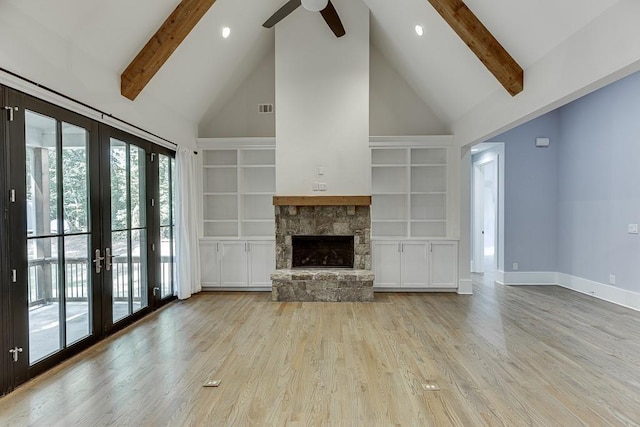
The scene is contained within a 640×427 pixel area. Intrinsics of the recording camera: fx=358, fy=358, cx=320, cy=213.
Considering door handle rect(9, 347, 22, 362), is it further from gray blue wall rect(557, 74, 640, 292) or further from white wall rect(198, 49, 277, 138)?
gray blue wall rect(557, 74, 640, 292)

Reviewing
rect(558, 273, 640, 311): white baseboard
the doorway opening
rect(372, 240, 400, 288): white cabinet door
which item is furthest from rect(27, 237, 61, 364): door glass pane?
the doorway opening

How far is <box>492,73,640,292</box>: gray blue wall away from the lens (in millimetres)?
5148

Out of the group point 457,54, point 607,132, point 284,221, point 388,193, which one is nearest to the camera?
point 457,54

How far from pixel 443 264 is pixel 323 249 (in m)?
2.08

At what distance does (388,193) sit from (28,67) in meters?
5.13

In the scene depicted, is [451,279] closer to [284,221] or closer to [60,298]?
[284,221]

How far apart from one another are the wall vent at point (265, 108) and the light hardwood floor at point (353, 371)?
12.0ft

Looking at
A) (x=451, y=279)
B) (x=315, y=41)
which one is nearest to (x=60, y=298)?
(x=315, y=41)

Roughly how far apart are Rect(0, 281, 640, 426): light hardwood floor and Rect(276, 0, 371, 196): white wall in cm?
215

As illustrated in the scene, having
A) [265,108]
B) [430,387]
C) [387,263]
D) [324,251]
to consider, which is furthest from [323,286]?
[265,108]

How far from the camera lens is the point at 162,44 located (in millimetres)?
3963

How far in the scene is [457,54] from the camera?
4469mm

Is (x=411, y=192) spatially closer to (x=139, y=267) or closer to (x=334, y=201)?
(x=334, y=201)

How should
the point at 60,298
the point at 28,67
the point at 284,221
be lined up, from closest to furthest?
the point at 28,67 → the point at 60,298 → the point at 284,221
